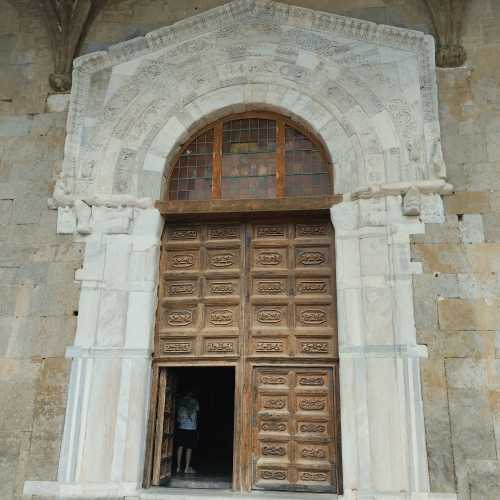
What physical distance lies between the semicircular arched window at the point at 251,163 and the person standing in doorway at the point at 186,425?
7.71ft

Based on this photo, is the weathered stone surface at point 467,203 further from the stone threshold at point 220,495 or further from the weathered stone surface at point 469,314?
the stone threshold at point 220,495

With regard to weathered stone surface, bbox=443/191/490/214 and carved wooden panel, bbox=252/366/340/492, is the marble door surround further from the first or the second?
Result: carved wooden panel, bbox=252/366/340/492

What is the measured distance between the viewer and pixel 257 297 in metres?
5.80

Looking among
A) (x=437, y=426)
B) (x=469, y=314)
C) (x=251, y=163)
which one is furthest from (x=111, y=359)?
(x=469, y=314)

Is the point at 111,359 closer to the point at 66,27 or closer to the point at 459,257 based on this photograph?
the point at 459,257

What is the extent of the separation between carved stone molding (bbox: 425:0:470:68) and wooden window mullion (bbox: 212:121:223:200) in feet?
8.10

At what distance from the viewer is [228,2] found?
6555 millimetres

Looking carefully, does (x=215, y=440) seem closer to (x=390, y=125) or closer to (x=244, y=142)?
(x=244, y=142)

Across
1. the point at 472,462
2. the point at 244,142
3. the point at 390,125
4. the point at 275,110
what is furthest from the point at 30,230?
the point at 472,462

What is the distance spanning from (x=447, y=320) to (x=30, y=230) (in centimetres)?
432

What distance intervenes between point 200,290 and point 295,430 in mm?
1678

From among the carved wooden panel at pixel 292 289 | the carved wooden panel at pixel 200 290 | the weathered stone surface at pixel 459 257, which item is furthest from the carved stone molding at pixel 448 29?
Answer: the carved wooden panel at pixel 200 290

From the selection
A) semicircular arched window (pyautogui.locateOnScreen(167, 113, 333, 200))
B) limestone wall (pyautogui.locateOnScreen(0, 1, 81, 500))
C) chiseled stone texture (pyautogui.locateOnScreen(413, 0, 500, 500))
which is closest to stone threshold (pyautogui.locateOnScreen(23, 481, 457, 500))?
limestone wall (pyautogui.locateOnScreen(0, 1, 81, 500))

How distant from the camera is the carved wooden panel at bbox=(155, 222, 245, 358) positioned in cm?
576
